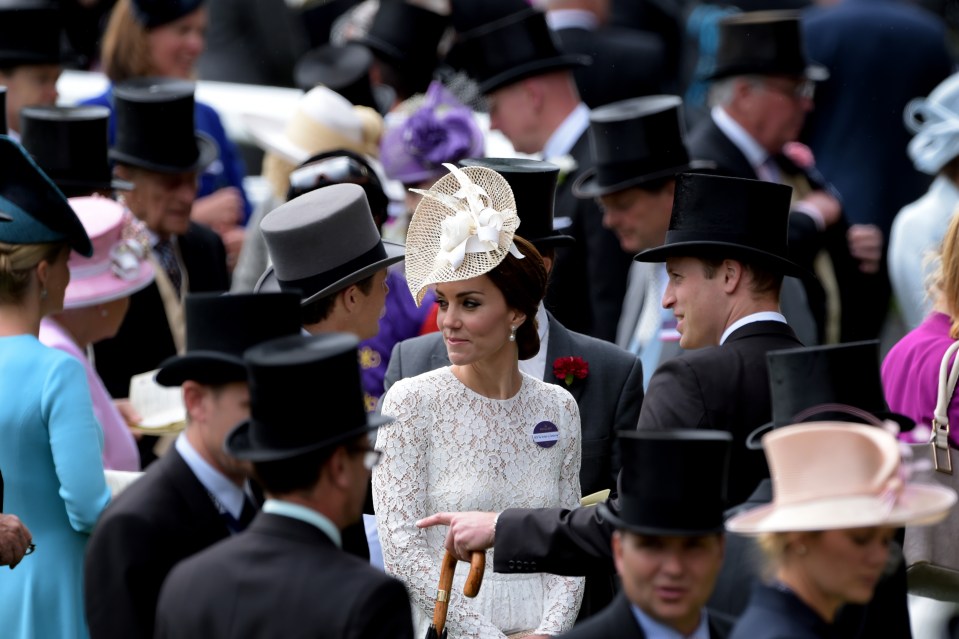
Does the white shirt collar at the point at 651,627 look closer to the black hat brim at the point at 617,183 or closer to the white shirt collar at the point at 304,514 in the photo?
the white shirt collar at the point at 304,514

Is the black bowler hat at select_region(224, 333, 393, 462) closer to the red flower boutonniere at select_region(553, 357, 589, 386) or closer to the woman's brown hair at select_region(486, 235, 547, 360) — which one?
the woman's brown hair at select_region(486, 235, 547, 360)

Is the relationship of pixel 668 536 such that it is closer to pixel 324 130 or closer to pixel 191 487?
pixel 191 487

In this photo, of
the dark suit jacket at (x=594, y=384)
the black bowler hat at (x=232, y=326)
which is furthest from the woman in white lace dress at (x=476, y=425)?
the black bowler hat at (x=232, y=326)

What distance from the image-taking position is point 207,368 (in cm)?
384

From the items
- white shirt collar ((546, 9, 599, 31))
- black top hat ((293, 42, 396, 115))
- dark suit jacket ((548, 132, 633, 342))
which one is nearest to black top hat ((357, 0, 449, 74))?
black top hat ((293, 42, 396, 115))

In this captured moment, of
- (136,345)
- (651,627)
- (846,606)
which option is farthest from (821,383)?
(136,345)

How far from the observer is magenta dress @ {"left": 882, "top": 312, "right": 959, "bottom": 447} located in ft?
15.8

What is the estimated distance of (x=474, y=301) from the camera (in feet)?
14.7

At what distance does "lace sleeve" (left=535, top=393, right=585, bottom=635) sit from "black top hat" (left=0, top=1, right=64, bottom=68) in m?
3.79

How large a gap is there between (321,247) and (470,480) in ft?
2.96

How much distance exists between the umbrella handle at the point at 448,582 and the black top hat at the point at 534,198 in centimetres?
129

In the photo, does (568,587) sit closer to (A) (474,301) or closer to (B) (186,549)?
(A) (474,301)

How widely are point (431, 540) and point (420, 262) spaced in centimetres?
78

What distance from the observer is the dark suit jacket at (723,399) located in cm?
426
